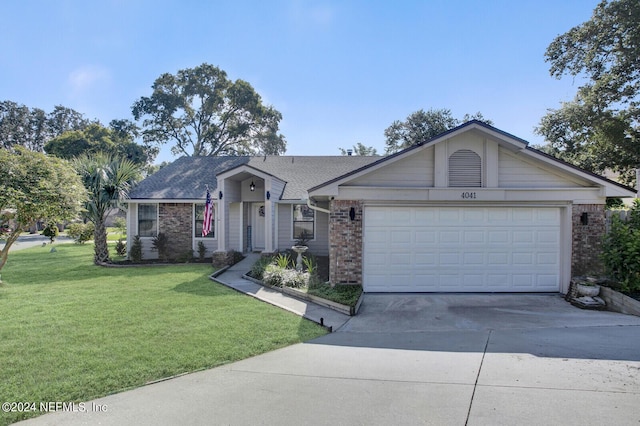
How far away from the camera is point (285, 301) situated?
8281 mm

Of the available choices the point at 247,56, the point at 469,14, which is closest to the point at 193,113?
the point at 247,56

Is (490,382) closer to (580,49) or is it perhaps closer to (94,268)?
(94,268)

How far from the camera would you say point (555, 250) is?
8.80 meters

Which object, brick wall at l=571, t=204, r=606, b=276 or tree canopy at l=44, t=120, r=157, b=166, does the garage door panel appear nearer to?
brick wall at l=571, t=204, r=606, b=276

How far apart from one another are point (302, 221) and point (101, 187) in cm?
794

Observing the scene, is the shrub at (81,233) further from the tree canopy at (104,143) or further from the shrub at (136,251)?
the tree canopy at (104,143)

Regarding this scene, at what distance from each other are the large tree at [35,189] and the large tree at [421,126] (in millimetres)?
28820

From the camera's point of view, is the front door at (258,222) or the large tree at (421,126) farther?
the large tree at (421,126)

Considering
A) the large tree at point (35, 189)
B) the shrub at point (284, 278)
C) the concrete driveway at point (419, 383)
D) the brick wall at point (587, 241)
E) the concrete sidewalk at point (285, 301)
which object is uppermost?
the large tree at point (35, 189)

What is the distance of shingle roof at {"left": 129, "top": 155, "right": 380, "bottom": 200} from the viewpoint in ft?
50.4

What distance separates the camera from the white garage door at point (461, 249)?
8844 millimetres

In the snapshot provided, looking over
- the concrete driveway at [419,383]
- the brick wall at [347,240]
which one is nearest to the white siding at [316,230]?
the brick wall at [347,240]

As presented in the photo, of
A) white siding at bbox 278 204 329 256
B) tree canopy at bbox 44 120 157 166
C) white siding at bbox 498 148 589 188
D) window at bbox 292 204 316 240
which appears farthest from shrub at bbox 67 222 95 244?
white siding at bbox 498 148 589 188

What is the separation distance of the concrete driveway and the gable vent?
12.0ft
